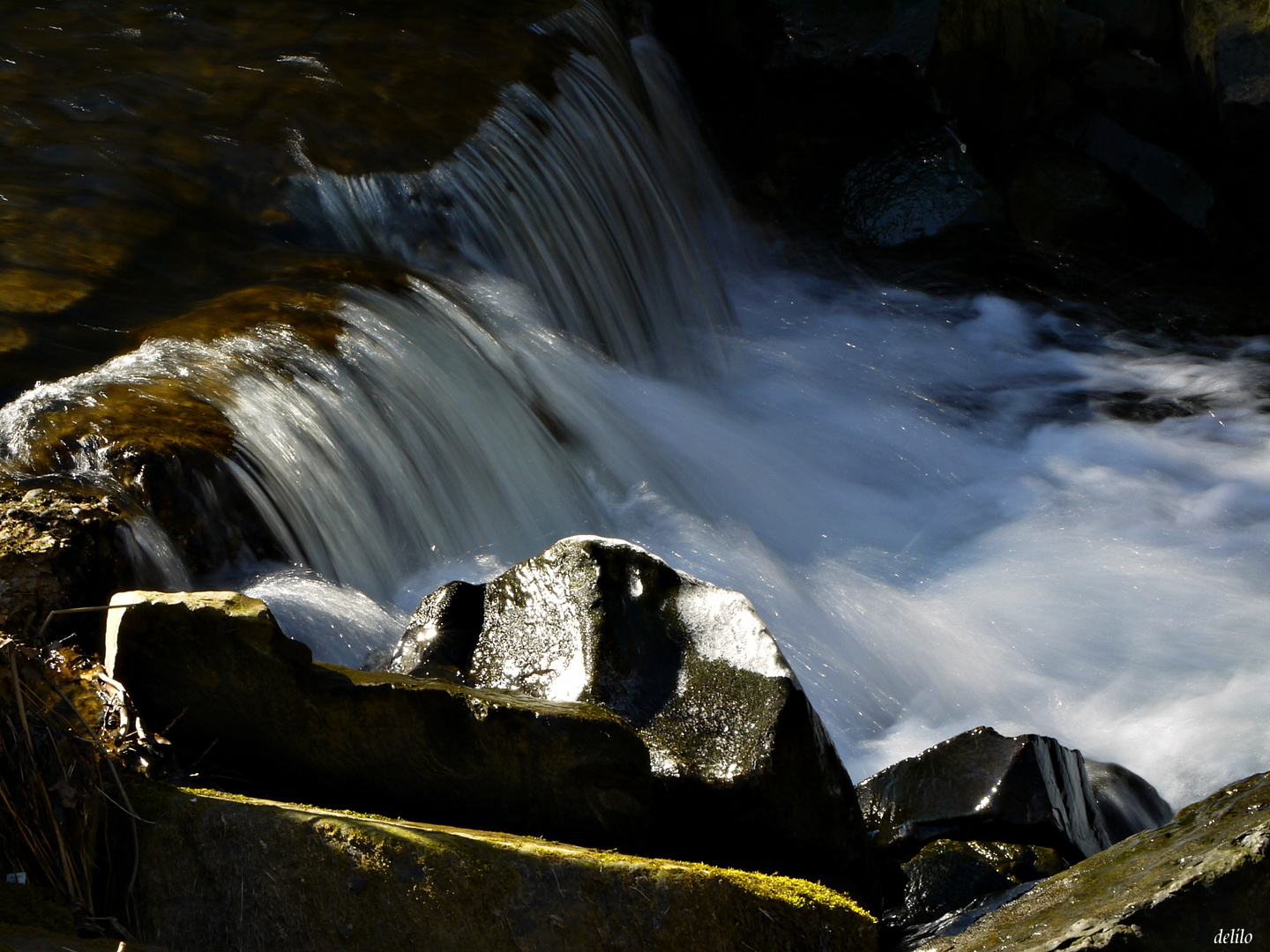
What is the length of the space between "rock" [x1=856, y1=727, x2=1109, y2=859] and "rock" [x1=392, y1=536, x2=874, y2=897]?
46cm

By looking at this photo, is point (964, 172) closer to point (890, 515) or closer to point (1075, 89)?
point (1075, 89)

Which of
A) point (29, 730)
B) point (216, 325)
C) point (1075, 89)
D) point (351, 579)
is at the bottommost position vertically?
point (351, 579)

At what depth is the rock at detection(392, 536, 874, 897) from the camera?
3.29 m

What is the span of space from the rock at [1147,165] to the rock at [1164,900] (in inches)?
333

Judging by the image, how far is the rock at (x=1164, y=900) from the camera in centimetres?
243

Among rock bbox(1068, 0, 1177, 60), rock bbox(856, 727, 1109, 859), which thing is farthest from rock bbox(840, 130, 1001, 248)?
rock bbox(856, 727, 1109, 859)

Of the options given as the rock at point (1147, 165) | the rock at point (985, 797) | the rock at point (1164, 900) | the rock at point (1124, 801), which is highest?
the rock at point (1147, 165)

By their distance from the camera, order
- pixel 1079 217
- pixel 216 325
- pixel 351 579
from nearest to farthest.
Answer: pixel 351 579
pixel 216 325
pixel 1079 217

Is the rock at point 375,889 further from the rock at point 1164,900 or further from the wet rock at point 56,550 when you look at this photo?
the wet rock at point 56,550

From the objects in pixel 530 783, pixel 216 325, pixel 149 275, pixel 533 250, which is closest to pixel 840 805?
pixel 530 783

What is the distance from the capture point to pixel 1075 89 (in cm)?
1045

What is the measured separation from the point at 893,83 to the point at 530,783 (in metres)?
8.58

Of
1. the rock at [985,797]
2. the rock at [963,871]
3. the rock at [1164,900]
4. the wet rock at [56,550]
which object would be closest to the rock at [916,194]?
the rock at [985,797]

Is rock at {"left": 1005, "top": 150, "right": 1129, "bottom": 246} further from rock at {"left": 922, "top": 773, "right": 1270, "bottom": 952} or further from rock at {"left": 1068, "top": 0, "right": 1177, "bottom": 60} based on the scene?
rock at {"left": 922, "top": 773, "right": 1270, "bottom": 952}
